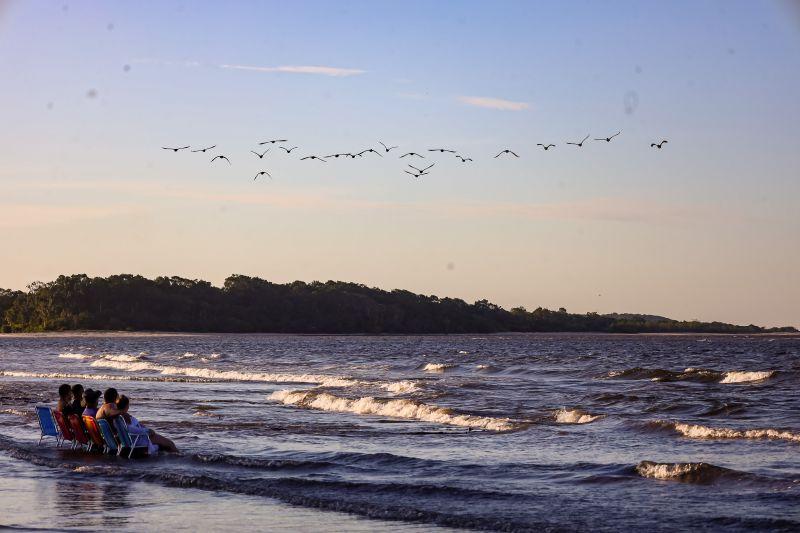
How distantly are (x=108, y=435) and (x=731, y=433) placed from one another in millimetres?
11255

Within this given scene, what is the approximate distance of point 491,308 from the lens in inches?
7721

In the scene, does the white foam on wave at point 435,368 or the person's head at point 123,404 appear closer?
the person's head at point 123,404

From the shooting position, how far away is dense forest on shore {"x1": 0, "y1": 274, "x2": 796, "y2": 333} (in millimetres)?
160375

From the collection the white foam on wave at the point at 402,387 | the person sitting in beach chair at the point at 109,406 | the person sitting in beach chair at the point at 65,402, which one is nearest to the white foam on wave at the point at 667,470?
the person sitting in beach chair at the point at 109,406

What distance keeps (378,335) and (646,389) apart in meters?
143

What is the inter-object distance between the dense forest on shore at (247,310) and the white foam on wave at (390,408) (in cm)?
12659

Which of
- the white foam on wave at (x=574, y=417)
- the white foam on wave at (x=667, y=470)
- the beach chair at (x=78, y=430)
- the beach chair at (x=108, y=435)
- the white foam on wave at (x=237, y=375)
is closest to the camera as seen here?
the white foam on wave at (x=667, y=470)

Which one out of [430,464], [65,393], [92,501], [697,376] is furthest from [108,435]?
[697,376]

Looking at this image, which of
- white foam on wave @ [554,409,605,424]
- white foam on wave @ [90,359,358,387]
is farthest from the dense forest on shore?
white foam on wave @ [554,409,605,424]

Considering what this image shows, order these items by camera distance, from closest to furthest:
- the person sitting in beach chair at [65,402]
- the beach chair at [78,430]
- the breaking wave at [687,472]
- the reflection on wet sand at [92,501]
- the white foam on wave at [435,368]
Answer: the reflection on wet sand at [92,501], the breaking wave at [687,472], the beach chair at [78,430], the person sitting in beach chair at [65,402], the white foam on wave at [435,368]

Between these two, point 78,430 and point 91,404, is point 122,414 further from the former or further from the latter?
point 78,430

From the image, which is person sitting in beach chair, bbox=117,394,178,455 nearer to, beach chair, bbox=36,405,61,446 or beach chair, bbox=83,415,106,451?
beach chair, bbox=83,415,106,451

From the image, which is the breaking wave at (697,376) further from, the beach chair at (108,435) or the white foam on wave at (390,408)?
the beach chair at (108,435)

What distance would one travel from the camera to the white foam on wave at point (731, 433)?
21125 mm
